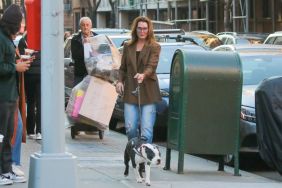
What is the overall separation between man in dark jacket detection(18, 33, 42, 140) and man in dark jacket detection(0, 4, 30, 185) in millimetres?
3458

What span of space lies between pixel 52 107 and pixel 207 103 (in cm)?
286

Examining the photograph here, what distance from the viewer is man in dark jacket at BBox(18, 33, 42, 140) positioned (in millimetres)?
11164

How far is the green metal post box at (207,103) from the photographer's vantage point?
8.68m

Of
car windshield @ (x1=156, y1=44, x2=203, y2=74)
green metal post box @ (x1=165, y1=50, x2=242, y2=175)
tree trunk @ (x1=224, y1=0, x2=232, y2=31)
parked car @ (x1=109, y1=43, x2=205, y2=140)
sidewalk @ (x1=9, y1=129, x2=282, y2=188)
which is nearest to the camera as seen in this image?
sidewalk @ (x1=9, y1=129, x2=282, y2=188)

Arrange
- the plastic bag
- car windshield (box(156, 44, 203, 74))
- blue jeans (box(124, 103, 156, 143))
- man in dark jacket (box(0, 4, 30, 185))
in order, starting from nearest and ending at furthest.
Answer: man in dark jacket (box(0, 4, 30, 185))
blue jeans (box(124, 103, 156, 143))
the plastic bag
car windshield (box(156, 44, 203, 74))

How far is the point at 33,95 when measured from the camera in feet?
37.8

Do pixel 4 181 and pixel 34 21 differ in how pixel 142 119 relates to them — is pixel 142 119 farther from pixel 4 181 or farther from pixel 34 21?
pixel 34 21

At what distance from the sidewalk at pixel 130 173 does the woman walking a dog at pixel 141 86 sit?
557 millimetres

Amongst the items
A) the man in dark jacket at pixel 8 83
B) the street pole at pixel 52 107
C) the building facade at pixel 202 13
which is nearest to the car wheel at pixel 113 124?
the man in dark jacket at pixel 8 83

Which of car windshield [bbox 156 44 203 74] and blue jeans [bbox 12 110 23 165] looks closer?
blue jeans [bbox 12 110 23 165]

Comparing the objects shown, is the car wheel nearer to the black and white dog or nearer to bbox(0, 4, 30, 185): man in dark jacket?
the black and white dog

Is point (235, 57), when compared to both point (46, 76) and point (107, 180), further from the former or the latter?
point (46, 76)

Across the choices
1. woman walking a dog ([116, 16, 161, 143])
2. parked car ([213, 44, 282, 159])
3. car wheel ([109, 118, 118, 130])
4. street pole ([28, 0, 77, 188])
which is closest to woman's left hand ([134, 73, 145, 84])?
woman walking a dog ([116, 16, 161, 143])

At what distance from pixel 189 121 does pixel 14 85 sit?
221 cm
